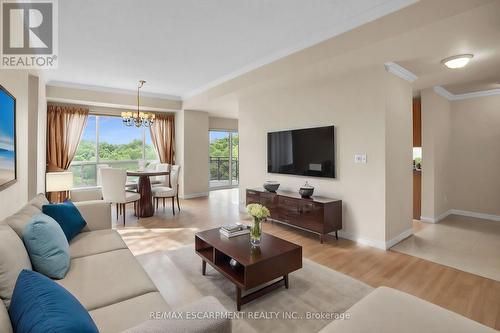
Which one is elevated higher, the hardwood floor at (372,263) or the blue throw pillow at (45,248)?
the blue throw pillow at (45,248)

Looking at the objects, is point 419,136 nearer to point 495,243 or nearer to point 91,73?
point 495,243

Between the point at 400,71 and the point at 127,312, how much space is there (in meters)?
4.10

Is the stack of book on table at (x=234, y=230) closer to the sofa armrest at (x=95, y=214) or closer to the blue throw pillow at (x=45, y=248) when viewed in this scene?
the sofa armrest at (x=95, y=214)

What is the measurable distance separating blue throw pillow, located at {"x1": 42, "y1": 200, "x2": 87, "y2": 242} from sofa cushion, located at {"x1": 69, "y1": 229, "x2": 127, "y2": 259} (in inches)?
3.4

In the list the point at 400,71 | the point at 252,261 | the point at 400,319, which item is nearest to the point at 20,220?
the point at 252,261

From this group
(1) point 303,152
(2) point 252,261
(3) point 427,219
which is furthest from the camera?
(3) point 427,219

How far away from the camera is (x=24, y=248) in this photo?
4.78ft

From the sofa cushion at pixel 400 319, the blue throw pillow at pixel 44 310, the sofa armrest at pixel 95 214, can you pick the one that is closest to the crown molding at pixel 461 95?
the sofa cushion at pixel 400 319

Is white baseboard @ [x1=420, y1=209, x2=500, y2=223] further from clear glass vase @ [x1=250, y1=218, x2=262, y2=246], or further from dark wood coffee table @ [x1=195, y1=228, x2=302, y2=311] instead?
clear glass vase @ [x1=250, y1=218, x2=262, y2=246]

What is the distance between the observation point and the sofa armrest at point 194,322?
916mm

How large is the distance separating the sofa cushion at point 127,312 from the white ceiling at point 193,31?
103 inches

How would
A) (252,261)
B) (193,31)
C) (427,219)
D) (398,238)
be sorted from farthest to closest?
(427,219), (398,238), (193,31), (252,261)

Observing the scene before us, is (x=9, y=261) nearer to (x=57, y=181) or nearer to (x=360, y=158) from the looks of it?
(x=57, y=181)

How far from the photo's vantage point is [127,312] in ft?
4.22
